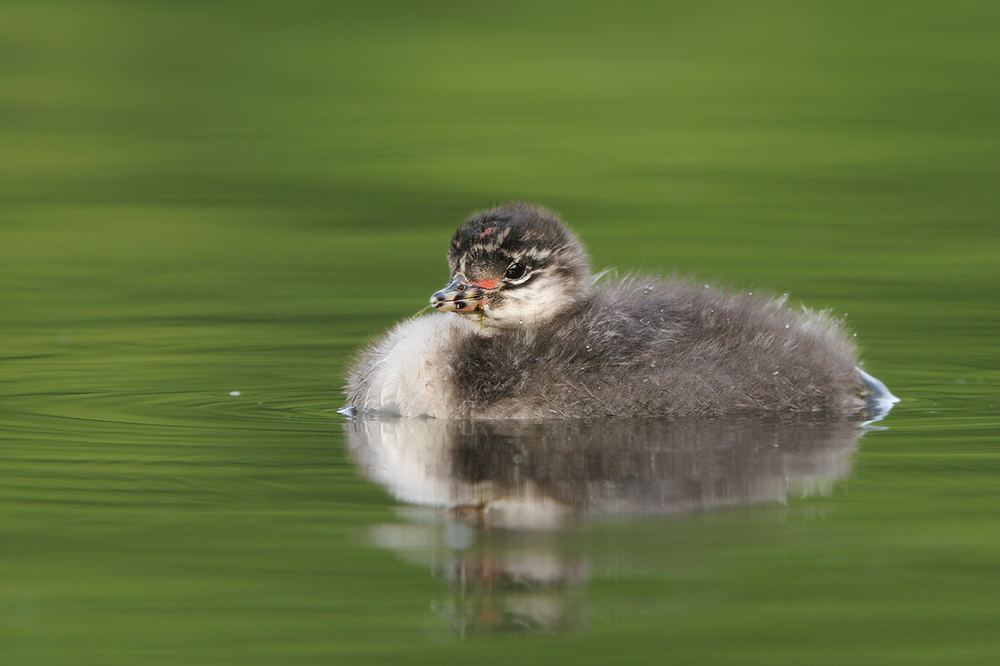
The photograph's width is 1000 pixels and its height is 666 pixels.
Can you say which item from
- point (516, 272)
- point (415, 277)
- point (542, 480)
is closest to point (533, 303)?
point (516, 272)

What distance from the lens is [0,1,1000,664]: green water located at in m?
6.32

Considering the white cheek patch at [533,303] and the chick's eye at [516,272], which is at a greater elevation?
the chick's eye at [516,272]

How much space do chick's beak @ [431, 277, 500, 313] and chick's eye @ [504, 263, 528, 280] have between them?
81 millimetres

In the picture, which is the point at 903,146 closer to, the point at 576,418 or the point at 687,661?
the point at 576,418

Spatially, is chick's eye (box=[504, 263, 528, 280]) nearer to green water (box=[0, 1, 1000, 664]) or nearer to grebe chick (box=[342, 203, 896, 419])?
grebe chick (box=[342, 203, 896, 419])

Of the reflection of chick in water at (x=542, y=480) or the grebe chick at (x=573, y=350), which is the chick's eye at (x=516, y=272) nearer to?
the grebe chick at (x=573, y=350)

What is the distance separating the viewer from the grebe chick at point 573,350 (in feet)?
31.6

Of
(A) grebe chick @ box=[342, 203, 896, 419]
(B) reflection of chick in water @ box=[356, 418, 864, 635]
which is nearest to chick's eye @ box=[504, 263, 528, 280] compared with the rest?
(A) grebe chick @ box=[342, 203, 896, 419]

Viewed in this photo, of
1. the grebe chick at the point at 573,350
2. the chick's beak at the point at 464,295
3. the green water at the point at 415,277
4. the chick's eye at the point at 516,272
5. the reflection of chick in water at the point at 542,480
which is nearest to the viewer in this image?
the green water at the point at 415,277

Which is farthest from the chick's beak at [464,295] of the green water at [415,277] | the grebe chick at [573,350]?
the green water at [415,277]

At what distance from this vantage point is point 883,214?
54.2ft

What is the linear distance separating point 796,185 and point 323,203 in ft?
15.5

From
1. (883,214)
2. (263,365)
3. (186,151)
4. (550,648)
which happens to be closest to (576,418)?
(263,365)

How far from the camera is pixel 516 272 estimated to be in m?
10.0
